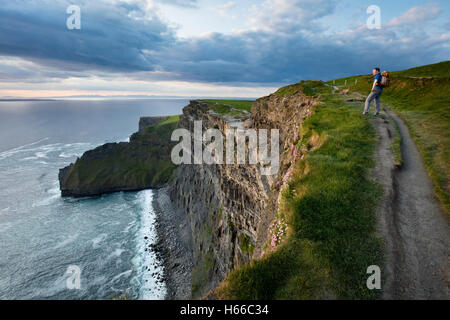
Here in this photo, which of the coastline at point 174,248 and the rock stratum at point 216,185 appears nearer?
the rock stratum at point 216,185

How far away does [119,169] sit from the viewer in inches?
3898

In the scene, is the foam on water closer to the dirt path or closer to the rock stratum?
the rock stratum

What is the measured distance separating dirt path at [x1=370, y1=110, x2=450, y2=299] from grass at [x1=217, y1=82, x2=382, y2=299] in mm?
463

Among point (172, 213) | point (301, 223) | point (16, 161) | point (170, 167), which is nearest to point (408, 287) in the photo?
point (301, 223)

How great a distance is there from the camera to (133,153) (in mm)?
106812

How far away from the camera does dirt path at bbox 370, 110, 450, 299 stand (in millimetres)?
5730

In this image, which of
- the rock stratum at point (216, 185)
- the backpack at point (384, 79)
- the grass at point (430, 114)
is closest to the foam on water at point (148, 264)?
the rock stratum at point (216, 185)

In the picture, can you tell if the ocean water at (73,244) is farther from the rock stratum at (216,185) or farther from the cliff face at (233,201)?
the cliff face at (233,201)

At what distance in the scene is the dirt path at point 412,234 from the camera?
226 inches

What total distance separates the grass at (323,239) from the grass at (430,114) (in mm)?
2678

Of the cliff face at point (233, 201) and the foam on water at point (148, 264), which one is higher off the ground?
the cliff face at point (233, 201)

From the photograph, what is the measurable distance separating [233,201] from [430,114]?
93.6 ft

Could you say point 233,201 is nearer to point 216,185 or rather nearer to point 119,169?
point 216,185
